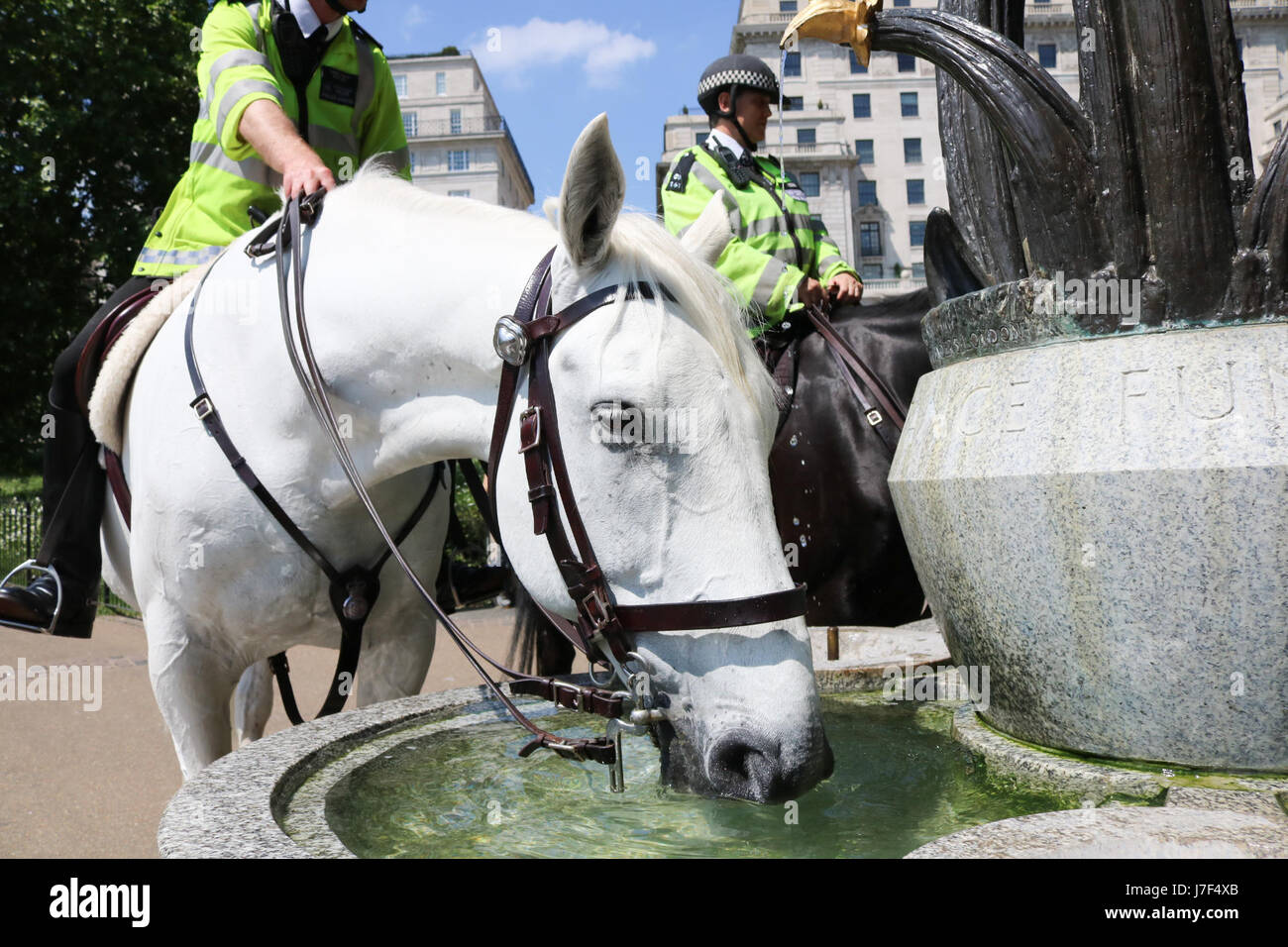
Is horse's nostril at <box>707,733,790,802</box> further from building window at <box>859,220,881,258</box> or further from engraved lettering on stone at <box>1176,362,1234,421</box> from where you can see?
building window at <box>859,220,881,258</box>

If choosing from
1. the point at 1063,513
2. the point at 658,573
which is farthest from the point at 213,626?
the point at 1063,513

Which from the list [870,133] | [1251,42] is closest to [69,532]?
[870,133]

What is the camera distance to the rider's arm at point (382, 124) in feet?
12.1

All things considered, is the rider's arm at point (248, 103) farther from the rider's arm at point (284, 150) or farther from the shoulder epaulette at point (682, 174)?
the shoulder epaulette at point (682, 174)

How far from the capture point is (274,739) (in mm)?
2748

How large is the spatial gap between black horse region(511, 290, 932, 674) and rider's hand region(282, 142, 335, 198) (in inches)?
84.1

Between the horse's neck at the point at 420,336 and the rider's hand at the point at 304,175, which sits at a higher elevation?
the rider's hand at the point at 304,175

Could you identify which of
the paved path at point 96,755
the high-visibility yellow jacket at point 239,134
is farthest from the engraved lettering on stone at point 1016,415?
the paved path at point 96,755

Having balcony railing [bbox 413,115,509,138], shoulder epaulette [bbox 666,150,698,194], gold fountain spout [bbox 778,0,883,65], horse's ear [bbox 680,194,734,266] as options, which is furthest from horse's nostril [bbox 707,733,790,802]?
balcony railing [bbox 413,115,509,138]

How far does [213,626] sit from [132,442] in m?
0.62

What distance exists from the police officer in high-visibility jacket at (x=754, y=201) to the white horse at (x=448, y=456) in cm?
205

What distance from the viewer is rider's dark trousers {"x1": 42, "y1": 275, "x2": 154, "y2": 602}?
333 centimetres
